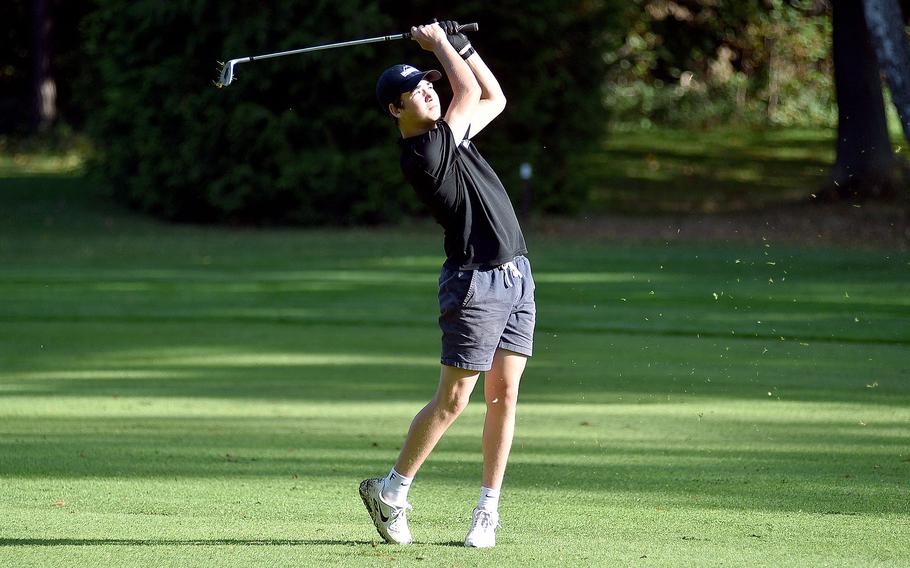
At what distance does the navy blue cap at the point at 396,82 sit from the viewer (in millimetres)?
4430

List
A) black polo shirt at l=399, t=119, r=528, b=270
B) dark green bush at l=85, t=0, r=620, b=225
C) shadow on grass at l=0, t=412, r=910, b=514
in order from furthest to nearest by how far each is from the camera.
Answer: dark green bush at l=85, t=0, r=620, b=225
shadow on grass at l=0, t=412, r=910, b=514
black polo shirt at l=399, t=119, r=528, b=270

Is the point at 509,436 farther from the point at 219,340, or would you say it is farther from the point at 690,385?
the point at 219,340

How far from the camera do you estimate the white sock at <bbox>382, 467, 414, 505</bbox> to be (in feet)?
15.1

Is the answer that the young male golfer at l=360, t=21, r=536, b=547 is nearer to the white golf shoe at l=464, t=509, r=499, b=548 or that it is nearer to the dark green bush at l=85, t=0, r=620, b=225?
the white golf shoe at l=464, t=509, r=499, b=548

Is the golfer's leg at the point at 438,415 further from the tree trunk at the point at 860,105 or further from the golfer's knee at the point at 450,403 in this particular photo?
the tree trunk at the point at 860,105

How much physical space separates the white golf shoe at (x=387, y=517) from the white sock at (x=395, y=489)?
0.01 meters

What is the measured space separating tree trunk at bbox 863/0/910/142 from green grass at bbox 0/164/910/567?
243 cm

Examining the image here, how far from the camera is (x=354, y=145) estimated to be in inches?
1045

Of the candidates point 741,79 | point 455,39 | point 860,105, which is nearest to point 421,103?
point 455,39

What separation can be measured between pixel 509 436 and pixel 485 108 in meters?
1.11

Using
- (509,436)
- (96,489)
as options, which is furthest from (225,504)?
(509,436)

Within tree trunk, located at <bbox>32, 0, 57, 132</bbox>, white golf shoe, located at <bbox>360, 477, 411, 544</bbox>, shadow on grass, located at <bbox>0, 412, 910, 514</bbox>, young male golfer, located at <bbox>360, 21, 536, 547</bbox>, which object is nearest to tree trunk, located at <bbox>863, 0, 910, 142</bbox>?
shadow on grass, located at <bbox>0, 412, 910, 514</bbox>

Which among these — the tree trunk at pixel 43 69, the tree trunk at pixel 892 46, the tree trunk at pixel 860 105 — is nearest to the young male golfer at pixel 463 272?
the tree trunk at pixel 892 46

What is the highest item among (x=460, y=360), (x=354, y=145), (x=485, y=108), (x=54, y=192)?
(x=485, y=108)
